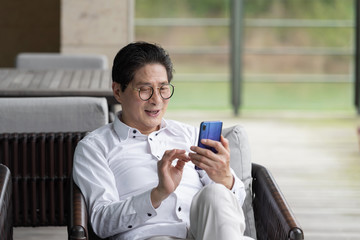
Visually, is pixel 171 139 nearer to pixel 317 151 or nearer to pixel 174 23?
pixel 317 151

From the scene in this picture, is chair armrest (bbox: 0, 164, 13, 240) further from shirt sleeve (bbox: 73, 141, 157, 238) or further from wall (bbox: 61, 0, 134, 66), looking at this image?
wall (bbox: 61, 0, 134, 66)

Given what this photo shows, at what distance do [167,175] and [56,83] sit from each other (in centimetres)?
214

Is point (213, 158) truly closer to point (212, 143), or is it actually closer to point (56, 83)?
point (212, 143)

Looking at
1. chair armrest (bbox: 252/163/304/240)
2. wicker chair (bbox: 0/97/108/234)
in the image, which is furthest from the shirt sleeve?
wicker chair (bbox: 0/97/108/234)

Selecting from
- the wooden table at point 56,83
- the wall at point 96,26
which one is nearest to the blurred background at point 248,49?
the wall at point 96,26

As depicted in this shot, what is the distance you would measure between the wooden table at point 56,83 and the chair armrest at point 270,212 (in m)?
1.51

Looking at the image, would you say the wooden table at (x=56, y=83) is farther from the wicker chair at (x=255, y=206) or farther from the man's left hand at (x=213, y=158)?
the man's left hand at (x=213, y=158)

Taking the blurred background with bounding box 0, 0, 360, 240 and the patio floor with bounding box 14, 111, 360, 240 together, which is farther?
the blurred background with bounding box 0, 0, 360, 240

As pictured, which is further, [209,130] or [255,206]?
[255,206]

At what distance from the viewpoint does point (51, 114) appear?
309cm

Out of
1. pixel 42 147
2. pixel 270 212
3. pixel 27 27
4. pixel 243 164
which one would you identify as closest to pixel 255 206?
pixel 243 164

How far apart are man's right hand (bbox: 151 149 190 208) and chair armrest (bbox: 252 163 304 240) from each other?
0.30 m

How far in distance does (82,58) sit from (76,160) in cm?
333

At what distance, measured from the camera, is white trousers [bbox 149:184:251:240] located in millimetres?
1966
